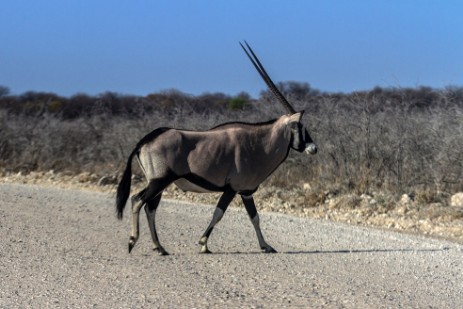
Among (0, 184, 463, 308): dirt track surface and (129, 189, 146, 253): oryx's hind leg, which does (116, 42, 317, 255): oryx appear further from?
(0, 184, 463, 308): dirt track surface

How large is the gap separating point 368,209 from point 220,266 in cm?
567

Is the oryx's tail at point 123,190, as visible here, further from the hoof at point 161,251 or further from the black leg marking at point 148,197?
the hoof at point 161,251

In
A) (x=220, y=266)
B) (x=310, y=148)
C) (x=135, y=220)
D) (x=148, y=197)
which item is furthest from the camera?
(x=310, y=148)

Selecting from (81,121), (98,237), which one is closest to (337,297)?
(98,237)

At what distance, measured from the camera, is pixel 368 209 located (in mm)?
14125

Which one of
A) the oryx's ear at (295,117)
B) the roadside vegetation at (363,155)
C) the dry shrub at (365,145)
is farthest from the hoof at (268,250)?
the dry shrub at (365,145)

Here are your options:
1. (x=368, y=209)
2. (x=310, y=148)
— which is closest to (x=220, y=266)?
(x=310, y=148)

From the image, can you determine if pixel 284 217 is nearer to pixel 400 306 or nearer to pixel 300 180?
pixel 300 180

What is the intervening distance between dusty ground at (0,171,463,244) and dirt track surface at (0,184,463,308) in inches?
35.4

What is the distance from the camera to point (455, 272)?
29.2 feet

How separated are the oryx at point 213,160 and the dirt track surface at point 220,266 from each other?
0.58 metres

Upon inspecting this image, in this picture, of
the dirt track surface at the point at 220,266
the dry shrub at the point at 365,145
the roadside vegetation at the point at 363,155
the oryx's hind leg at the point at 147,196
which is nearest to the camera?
the dirt track surface at the point at 220,266

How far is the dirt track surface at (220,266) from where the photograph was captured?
24.3 ft

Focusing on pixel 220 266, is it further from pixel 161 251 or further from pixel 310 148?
pixel 310 148
